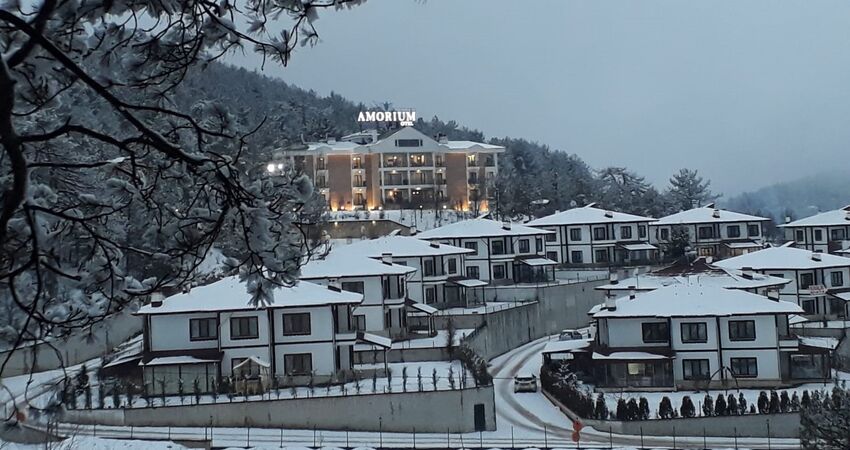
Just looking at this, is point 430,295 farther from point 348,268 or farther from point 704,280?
point 704,280

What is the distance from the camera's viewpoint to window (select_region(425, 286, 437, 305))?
135ft

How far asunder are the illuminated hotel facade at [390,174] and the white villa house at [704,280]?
3356 cm

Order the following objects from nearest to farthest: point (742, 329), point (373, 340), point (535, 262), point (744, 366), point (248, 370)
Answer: point (248, 370) < point (744, 366) < point (742, 329) < point (373, 340) < point (535, 262)

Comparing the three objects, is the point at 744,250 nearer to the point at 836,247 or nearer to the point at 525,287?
the point at 836,247

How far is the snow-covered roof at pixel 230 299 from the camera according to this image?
26.4 meters

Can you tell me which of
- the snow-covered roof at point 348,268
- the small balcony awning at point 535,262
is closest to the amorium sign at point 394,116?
the small balcony awning at point 535,262

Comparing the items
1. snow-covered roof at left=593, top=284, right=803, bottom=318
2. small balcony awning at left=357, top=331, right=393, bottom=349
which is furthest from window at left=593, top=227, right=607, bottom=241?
small balcony awning at left=357, top=331, right=393, bottom=349

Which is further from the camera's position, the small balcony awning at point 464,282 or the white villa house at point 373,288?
the small balcony awning at point 464,282

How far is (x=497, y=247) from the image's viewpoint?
4809 centimetres

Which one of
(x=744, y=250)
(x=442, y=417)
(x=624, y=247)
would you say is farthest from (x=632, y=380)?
(x=744, y=250)

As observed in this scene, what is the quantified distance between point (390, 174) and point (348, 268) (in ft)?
128

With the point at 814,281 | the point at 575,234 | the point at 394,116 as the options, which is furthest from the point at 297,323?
the point at 394,116

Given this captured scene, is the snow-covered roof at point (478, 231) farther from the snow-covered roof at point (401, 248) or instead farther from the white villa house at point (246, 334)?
the white villa house at point (246, 334)

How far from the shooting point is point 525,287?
44000mm
